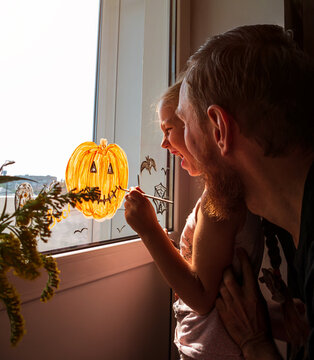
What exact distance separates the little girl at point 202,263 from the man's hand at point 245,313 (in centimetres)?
2

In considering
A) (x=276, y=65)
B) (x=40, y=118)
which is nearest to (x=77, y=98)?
(x=40, y=118)

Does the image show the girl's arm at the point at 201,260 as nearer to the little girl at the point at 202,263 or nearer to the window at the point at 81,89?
the little girl at the point at 202,263

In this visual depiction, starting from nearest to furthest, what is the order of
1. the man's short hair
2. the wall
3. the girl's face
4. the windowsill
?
the man's short hair < the windowsill < the girl's face < the wall

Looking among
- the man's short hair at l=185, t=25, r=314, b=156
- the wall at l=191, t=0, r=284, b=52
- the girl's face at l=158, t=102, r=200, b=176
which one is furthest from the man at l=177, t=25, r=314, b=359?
the wall at l=191, t=0, r=284, b=52

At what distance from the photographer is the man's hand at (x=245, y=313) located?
797 millimetres

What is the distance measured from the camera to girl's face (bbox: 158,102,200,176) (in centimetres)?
100

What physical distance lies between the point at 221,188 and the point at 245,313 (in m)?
0.35

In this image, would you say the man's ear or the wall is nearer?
the man's ear

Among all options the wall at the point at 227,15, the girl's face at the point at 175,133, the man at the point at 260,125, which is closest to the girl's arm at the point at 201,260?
the man at the point at 260,125

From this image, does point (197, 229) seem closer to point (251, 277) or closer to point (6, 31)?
point (251, 277)

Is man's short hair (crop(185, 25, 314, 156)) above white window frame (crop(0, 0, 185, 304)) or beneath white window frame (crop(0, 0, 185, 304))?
above

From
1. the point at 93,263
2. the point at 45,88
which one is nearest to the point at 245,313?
the point at 93,263

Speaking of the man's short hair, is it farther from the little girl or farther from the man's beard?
the little girl

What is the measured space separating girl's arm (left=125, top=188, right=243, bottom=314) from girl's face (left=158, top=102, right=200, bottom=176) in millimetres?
212
